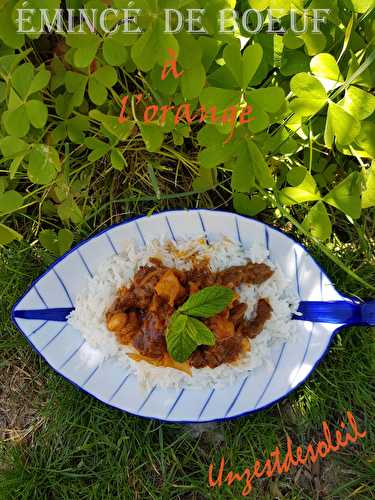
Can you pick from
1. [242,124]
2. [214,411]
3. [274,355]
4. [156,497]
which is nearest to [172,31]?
[242,124]

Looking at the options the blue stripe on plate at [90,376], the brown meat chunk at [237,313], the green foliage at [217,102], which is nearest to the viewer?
the green foliage at [217,102]

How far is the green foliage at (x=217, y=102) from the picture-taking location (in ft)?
4.37

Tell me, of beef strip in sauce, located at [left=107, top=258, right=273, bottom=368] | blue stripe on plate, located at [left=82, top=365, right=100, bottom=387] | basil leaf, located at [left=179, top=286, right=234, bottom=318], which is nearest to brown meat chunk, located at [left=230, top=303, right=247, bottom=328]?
beef strip in sauce, located at [left=107, top=258, right=273, bottom=368]

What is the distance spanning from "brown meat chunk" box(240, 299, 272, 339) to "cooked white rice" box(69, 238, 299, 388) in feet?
0.05

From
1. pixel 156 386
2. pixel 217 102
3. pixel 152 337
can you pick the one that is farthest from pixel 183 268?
pixel 217 102

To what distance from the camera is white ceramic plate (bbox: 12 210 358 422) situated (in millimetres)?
1609

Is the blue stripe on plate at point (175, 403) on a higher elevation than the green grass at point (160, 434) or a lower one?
higher

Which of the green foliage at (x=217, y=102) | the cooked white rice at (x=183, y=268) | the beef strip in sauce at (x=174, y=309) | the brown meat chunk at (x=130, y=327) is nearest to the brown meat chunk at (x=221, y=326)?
the beef strip in sauce at (x=174, y=309)

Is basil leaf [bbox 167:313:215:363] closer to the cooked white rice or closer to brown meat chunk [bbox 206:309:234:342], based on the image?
brown meat chunk [bbox 206:309:234:342]

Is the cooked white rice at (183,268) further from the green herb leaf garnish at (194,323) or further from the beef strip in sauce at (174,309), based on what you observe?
the green herb leaf garnish at (194,323)

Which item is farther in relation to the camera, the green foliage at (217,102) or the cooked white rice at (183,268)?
the cooked white rice at (183,268)

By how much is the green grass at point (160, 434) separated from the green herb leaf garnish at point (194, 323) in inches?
16.1

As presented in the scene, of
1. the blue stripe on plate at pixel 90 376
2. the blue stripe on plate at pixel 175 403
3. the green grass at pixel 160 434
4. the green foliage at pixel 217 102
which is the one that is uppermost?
the green foliage at pixel 217 102

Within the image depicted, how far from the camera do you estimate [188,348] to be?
4.82 feet
